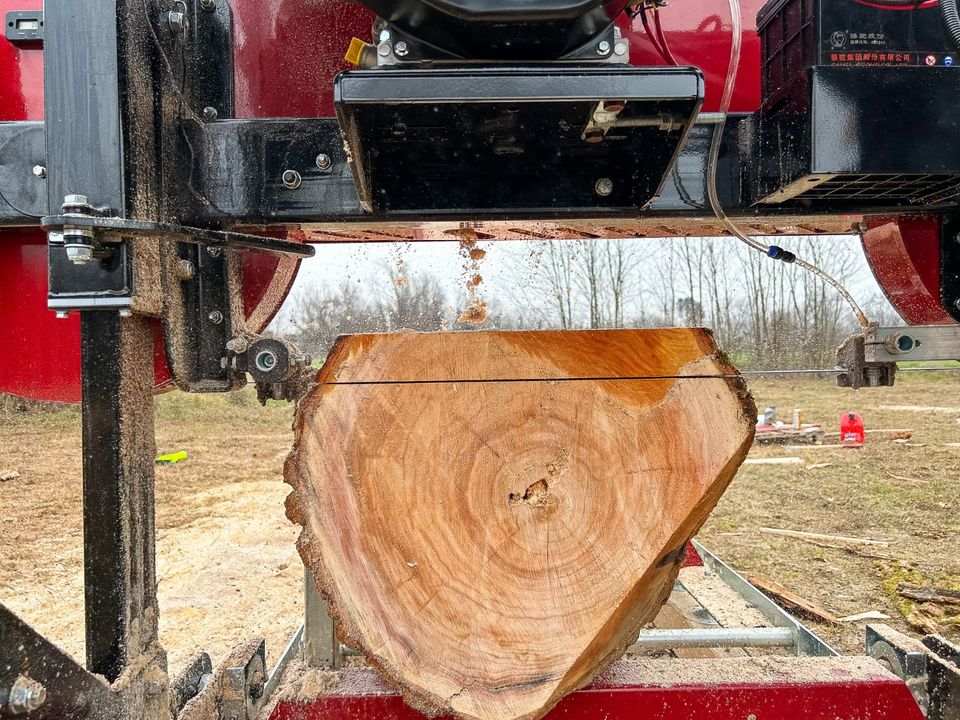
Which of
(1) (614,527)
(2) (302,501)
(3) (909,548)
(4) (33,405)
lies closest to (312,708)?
(2) (302,501)

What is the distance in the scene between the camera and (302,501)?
45.3 inches

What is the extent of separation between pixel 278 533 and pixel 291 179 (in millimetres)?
4819

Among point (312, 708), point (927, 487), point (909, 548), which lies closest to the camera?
point (312, 708)

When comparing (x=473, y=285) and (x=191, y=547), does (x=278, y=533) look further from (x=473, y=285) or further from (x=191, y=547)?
(x=473, y=285)

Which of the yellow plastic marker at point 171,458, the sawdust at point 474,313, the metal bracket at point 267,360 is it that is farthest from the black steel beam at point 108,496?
the yellow plastic marker at point 171,458

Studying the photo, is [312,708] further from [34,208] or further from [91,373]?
[34,208]

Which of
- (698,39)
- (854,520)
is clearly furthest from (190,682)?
(854,520)

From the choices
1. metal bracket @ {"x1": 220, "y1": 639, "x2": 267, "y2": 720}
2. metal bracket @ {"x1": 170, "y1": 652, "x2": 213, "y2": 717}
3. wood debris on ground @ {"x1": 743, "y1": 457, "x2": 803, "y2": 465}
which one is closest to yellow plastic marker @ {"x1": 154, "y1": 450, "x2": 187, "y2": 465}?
wood debris on ground @ {"x1": 743, "y1": 457, "x2": 803, "y2": 465}

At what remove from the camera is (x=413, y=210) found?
1.14 meters

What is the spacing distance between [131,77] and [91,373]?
1.57 ft

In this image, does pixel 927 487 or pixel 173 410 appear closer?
pixel 927 487

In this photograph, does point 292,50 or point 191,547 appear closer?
point 292,50

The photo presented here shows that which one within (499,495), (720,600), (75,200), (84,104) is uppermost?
(84,104)

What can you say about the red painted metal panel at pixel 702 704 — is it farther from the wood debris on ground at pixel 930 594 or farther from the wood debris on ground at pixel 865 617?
the wood debris on ground at pixel 930 594
